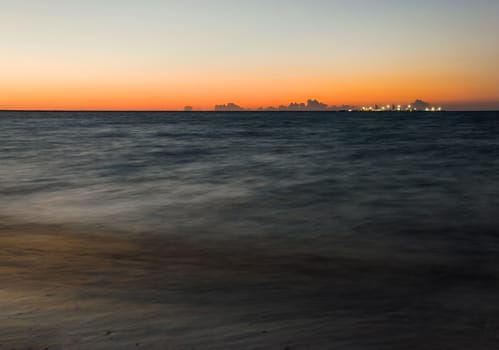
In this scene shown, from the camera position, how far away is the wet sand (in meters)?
4.99

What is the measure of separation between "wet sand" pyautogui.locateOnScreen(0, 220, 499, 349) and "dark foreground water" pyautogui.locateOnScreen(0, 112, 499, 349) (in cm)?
3

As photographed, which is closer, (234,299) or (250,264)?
(234,299)

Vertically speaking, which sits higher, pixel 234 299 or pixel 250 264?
pixel 234 299

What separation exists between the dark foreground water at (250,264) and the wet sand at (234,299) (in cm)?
3

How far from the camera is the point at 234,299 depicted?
6.45 m

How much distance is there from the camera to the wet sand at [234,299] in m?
4.99

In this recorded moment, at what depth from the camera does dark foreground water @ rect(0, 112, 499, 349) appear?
5188mm

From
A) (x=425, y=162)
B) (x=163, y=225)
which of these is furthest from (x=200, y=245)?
(x=425, y=162)

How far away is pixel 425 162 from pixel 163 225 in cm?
2220

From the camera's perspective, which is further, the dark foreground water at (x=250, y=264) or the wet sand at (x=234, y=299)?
the dark foreground water at (x=250, y=264)

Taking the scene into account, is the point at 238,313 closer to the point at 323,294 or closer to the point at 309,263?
the point at 323,294

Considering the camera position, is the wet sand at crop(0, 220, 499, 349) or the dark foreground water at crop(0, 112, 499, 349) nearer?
the wet sand at crop(0, 220, 499, 349)

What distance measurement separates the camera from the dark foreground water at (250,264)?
5.19 meters

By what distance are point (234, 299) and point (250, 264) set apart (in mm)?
2298
